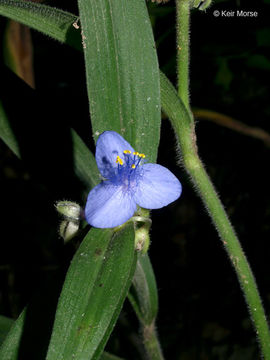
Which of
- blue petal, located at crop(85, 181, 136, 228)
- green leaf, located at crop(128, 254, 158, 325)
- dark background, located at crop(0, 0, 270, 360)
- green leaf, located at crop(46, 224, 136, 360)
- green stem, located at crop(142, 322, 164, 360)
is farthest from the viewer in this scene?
dark background, located at crop(0, 0, 270, 360)

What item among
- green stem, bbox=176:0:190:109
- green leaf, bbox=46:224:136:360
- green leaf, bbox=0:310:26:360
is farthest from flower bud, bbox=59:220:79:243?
green stem, bbox=176:0:190:109

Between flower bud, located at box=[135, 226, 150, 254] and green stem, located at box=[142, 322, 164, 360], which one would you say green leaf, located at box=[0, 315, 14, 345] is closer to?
green stem, located at box=[142, 322, 164, 360]

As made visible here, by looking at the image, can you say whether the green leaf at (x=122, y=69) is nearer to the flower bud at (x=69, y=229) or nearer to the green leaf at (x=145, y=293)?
the flower bud at (x=69, y=229)

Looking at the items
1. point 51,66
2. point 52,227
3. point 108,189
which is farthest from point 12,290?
point 108,189

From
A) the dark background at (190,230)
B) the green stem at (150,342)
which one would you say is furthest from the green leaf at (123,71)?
the dark background at (190,230)

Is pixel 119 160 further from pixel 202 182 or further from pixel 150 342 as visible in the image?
pixel 150 342

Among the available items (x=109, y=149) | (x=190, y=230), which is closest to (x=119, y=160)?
(x=109, y=149)

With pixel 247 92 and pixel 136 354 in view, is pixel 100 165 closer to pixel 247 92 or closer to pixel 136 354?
pixel 136 354
